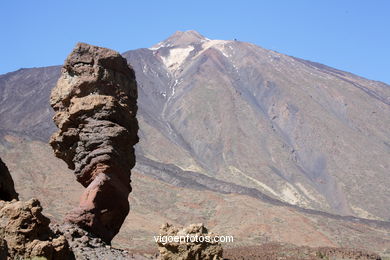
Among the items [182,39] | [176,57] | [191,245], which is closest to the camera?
[191,245]

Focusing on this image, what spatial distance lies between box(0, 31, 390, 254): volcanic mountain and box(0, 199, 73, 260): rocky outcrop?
2902 cm

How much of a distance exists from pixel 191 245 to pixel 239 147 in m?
86.3

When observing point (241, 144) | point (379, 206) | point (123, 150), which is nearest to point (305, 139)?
point (241, 144)

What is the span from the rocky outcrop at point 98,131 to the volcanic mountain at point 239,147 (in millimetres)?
23219

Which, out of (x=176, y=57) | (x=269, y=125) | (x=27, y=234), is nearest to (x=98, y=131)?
(x=27, y=234)

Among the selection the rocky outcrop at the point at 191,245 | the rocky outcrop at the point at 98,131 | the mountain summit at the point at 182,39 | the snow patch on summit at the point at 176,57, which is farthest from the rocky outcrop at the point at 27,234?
the mountain summit at the point at 182,39

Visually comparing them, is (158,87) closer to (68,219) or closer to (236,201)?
(236,201)

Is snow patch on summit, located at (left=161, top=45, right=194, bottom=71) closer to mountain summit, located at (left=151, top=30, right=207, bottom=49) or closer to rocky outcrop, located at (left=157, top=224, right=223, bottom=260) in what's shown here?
mountain summit, located at (left=151, top=30, right=207, bottom=49)

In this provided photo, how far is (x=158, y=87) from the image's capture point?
129375mm

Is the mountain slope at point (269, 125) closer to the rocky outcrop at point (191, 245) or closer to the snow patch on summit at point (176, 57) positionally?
the snow patch on summit at point (176, 57)

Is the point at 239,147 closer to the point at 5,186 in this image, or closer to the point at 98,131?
the point at 98,131

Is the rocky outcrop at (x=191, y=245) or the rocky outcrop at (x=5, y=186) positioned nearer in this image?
the rocky outcrop at (x=191, y=245)

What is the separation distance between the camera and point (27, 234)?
12430mm

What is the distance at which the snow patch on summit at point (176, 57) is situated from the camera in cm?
14388
